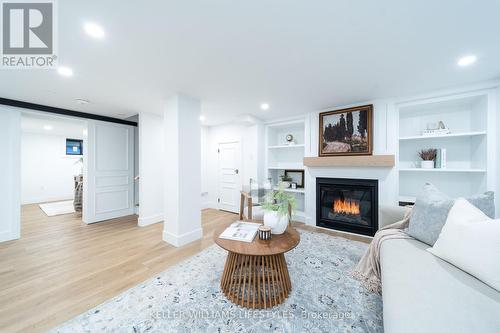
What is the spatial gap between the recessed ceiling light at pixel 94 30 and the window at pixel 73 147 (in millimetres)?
7187

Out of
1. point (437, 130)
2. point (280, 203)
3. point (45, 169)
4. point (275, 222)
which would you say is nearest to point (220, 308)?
point (275, 222)

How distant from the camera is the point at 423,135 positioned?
2.72m

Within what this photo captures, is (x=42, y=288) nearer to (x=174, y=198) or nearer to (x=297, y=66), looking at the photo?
(x=174, y=198)

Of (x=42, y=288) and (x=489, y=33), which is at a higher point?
Answer: (x=489, y=33)

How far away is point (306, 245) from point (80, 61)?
353cm

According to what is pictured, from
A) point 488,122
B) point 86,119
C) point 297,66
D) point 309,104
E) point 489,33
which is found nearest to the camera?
point 489,33

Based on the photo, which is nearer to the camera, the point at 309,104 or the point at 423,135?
the point at 423,135

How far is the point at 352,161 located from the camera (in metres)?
3.05

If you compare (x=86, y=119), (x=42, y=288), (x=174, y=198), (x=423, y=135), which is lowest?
(x=42, y=288)

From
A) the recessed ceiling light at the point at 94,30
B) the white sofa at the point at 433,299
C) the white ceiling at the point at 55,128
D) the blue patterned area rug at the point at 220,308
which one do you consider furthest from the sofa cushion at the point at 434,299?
the white ceiling at the point at 55,128

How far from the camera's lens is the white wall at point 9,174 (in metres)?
2.86

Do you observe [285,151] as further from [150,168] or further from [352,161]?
[150,168]

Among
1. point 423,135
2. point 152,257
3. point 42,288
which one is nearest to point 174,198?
point 152,257

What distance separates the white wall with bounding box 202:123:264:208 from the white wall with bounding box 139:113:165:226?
1300mm
